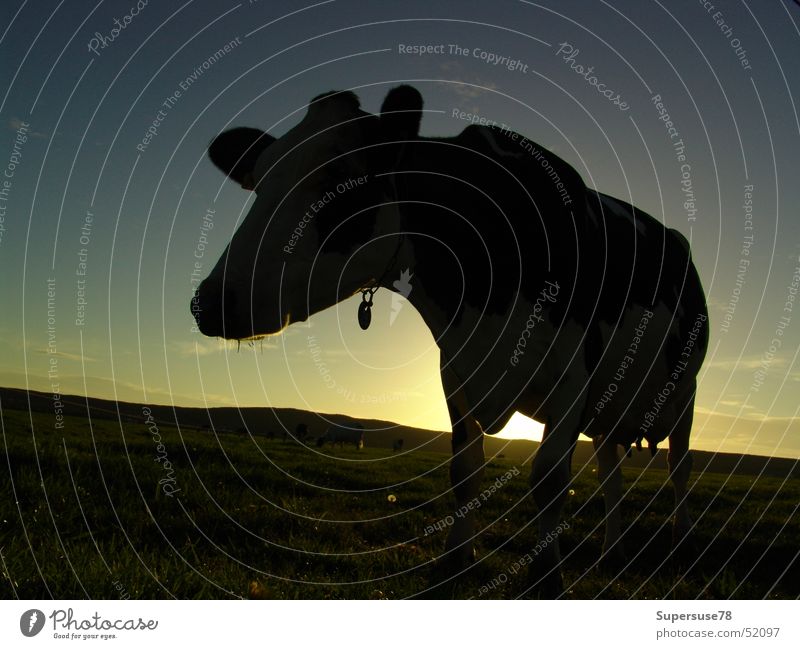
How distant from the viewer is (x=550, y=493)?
521 centimetres

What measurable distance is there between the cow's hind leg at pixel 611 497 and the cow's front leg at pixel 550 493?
A: 1.90m

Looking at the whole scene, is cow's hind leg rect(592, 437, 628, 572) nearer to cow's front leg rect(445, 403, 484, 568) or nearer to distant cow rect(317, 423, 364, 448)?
cow's front leg rect(445, 403, 484, 568)

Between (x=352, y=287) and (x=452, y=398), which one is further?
(x=452, y=398)

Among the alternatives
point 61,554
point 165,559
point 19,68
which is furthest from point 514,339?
point 19,68

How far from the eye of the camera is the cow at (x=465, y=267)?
15.6 ft

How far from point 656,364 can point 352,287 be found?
11.7ft

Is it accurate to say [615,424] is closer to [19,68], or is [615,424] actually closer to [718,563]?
[718,563]

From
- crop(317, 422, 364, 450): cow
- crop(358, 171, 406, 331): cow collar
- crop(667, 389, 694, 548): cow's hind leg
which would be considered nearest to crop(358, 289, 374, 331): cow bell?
crop(358, 171, 406, 331): cow collar

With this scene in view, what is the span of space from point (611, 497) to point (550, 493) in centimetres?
277

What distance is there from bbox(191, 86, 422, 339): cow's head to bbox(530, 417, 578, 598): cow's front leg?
174cm

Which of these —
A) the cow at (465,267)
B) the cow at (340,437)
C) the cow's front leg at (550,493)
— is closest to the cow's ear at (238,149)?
the cow at (465,267)

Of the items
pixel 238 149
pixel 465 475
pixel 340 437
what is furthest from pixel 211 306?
pixel 340 437

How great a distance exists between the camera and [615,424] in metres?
6.87
